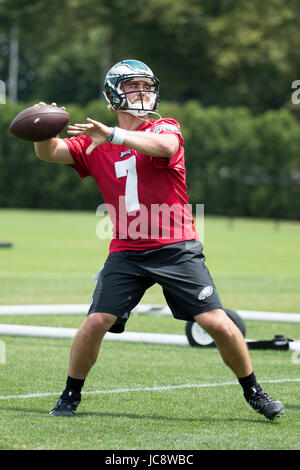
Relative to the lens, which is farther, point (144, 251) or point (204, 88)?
point (204, 88)

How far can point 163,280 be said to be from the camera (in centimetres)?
574

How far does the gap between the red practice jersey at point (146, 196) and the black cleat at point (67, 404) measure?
975 mm

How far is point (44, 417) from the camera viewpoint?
5629mm

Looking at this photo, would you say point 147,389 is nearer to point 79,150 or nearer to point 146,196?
point 146,196

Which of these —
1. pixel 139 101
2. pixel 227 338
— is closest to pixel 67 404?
pixel 227 338

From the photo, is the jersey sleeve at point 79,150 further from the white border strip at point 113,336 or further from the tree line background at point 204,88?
the tree line background at point 204,88

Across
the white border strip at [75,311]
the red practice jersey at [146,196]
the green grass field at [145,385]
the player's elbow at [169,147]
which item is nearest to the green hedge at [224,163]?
the green grass field at [145,385]

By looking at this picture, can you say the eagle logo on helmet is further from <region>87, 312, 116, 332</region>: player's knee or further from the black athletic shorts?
<region>87, 312, 116, 332</region>: player's knee

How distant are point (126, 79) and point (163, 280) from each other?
Result: 133cm

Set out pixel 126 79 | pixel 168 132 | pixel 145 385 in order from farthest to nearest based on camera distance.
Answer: pixel 145 385 → pixel 126 79 → pixel 168 132

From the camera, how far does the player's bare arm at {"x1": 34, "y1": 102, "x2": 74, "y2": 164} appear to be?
594 cm

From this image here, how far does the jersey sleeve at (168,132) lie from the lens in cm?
569

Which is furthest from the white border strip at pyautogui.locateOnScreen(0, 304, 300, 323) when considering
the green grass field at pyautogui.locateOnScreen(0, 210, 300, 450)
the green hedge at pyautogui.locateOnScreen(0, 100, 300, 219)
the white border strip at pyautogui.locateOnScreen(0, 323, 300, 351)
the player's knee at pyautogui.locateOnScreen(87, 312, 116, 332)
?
the green hedge at pyautogui.locateOnScreen(0, 100, 300, 219)
